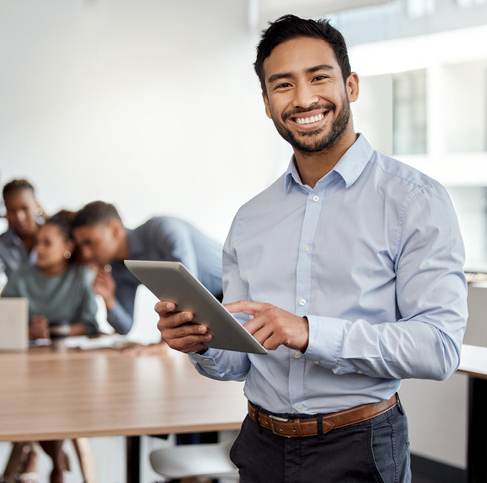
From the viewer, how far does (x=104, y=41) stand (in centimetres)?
526

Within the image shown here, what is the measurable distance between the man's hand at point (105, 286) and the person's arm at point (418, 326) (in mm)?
3826

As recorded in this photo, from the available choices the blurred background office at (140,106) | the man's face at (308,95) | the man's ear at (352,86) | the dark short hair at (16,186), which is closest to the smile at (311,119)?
the man's face at (308,95)

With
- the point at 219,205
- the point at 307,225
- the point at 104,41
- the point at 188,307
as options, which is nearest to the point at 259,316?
the point at 188,307

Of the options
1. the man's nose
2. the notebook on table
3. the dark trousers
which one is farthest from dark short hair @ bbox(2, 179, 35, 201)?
the dark trousers

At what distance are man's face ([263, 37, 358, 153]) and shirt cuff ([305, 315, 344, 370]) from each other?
40 centimetres

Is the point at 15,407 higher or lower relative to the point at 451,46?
lower

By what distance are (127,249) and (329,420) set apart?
3.57 meters

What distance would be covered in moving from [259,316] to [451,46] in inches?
126

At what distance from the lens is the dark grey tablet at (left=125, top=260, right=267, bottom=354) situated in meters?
Result: 1.20

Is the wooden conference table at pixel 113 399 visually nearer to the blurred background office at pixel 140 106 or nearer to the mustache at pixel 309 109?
the mustache at pixel 309 109

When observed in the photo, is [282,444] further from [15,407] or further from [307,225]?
[15,407]

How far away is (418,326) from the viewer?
1225 mm

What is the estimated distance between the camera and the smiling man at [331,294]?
1245 millimetres

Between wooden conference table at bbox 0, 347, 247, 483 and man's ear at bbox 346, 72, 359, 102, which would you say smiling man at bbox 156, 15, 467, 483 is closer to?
man's ear at bbox 346, 72, 359, 102
